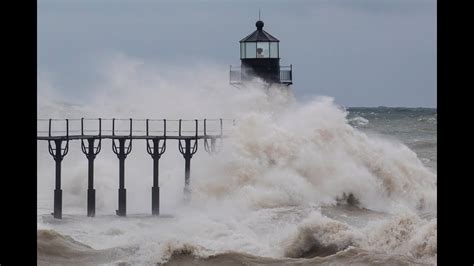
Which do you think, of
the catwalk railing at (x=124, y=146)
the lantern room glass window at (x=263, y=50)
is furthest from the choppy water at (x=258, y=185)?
the lantern room glass window at (x=263, y=50)

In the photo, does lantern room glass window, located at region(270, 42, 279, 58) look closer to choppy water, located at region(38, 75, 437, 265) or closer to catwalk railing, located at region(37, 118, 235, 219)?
choppy water, located at region(38, 75, 437, 265)

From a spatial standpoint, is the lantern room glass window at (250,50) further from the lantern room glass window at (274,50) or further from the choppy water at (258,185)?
the choppy water at (258,185)

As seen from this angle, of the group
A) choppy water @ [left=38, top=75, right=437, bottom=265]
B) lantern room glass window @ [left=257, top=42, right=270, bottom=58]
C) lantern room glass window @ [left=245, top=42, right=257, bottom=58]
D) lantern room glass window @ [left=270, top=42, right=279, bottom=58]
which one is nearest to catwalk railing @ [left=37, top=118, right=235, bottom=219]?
choppy water @ [left=38, top=75, right=437, bottom=265]

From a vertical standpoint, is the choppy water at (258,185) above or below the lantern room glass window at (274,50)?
below

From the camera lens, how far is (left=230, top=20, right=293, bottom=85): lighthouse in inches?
856

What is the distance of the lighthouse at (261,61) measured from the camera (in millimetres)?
21734

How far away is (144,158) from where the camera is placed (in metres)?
26.4

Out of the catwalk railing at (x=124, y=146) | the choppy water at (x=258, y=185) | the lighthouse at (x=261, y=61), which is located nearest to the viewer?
the choppy water at (x=258, y=185)

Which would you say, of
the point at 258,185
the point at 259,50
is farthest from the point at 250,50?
the point at 258,185

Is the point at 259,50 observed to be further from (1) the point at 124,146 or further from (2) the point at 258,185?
(1) the point at 124,146
